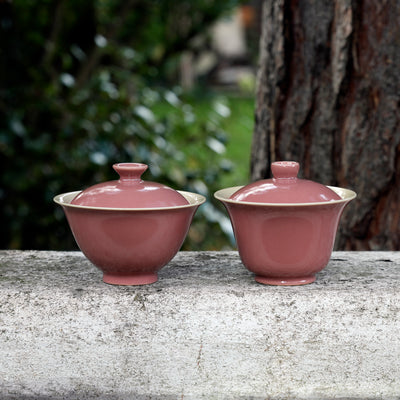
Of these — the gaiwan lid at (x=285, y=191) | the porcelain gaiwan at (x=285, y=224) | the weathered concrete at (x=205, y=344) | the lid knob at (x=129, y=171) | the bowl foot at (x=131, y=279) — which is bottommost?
the weathered concrete at (x=205, y=344)

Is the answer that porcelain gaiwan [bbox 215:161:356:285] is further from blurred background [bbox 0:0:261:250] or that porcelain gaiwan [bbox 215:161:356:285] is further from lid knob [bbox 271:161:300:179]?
blurred background [bbox 0:0:261:250]

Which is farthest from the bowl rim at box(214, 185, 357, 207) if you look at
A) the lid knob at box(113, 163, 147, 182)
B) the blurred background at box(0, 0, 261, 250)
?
the blurred background at box(0, 0, 261, 250)

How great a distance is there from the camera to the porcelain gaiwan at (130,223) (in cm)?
115

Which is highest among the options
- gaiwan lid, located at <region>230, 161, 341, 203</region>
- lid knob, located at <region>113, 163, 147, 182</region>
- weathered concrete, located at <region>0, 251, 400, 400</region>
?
lid knob, located at <region>113, 163, 147, 182</region>

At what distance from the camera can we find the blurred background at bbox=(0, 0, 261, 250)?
2.32 metres

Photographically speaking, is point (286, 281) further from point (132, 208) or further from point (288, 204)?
point (132, 208)

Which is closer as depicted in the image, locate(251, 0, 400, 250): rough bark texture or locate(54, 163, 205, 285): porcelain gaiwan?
locate(54, 163, 205, 285): porcelain gaiwan

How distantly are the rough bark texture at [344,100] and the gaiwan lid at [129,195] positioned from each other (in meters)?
0.66

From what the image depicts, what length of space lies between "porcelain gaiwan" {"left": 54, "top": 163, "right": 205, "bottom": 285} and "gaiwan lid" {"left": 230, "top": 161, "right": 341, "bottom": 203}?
0.34 feet

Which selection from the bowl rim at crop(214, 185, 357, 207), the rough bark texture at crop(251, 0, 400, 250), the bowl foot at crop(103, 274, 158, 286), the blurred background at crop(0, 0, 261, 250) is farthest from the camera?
the blurred background at crop(0, 0, 261, 250)

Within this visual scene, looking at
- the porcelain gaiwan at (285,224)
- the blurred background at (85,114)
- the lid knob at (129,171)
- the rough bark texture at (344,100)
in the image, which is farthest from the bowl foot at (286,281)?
the blurred background at (85,114)

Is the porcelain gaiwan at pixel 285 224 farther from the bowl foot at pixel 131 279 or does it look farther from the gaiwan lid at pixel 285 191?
the bowl foot at pixel 131 279

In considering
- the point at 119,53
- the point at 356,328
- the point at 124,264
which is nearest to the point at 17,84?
the point at 119,53

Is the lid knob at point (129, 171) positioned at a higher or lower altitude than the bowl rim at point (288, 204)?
higher
